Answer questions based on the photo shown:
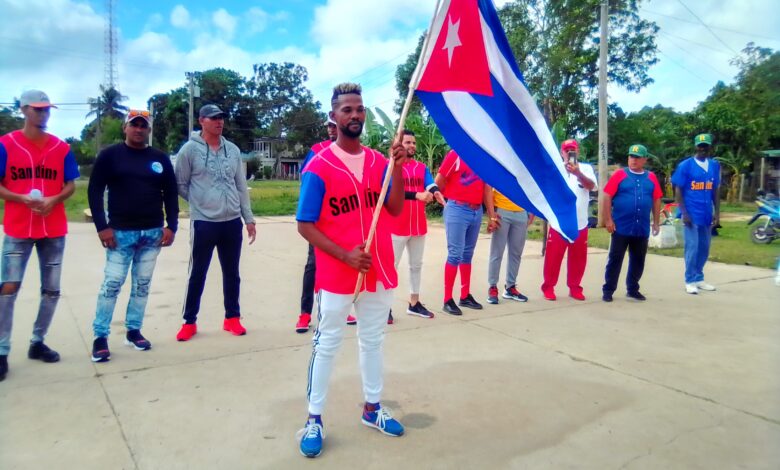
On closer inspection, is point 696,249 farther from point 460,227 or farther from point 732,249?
point 732,249

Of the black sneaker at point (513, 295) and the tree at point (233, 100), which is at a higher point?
the tree at point (233, 100)

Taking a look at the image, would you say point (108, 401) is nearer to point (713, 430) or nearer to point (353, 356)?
point (353, 356)

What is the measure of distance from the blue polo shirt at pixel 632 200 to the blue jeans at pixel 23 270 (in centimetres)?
579

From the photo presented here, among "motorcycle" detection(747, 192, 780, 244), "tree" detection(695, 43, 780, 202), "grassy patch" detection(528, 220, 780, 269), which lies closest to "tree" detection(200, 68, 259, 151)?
"tree" detection(695, 43, 780, 202)

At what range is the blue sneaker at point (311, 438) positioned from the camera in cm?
288

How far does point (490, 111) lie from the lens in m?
3.42

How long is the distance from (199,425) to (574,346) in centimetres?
316

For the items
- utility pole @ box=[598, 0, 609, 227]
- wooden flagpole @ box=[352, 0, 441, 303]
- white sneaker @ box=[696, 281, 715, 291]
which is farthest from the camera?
utility pole @ box=[598, 0, 609, 227]

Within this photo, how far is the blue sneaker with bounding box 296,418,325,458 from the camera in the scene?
2.88 meters

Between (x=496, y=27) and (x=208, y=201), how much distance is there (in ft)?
9.29

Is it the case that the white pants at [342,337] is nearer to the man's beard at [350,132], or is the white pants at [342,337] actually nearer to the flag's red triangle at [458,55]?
the man's beard at [350,132]

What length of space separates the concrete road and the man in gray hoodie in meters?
0.45

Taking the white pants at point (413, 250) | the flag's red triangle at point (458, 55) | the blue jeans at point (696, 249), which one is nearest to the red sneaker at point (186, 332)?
the white pants at point (413, 250)

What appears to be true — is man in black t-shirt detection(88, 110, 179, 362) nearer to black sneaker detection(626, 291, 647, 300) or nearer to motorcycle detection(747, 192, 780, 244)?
black sneaker detection(626, 291, 647, 300)
